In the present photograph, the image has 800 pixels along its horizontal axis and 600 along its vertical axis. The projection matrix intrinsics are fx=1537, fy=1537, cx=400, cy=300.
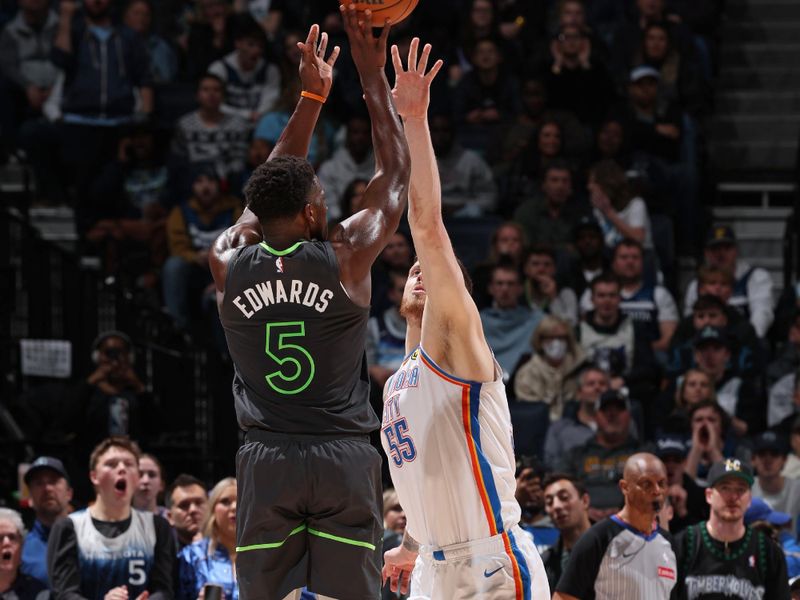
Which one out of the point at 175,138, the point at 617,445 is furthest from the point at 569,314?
the point at 175,138

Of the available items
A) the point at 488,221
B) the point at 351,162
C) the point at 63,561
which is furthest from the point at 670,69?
the point at 63,561

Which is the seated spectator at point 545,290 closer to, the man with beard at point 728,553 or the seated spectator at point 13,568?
the man with beard at point 728,553

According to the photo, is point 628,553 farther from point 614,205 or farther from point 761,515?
point 614,205

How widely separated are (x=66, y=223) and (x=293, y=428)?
994 cm

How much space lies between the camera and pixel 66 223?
1499cm

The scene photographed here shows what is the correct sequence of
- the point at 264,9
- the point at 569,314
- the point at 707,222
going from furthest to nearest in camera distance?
the point at 264,9, the point at 707,222, the point at 569,314

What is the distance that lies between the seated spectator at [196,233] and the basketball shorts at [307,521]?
7800 mm

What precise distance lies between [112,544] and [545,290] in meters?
5.02

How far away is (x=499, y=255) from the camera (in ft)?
41.3

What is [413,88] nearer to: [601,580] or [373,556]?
[373,556]

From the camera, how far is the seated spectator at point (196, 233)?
13.2m

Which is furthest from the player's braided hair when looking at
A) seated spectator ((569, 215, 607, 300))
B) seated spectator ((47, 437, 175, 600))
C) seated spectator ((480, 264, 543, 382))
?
seated spectator ((569, 215, 607, 300))

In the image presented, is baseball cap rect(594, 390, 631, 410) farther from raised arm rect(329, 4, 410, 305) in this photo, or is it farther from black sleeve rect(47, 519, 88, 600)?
raised arm rect(329, 4, 410, 305)

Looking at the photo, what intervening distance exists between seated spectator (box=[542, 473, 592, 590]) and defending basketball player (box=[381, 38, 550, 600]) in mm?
3225
